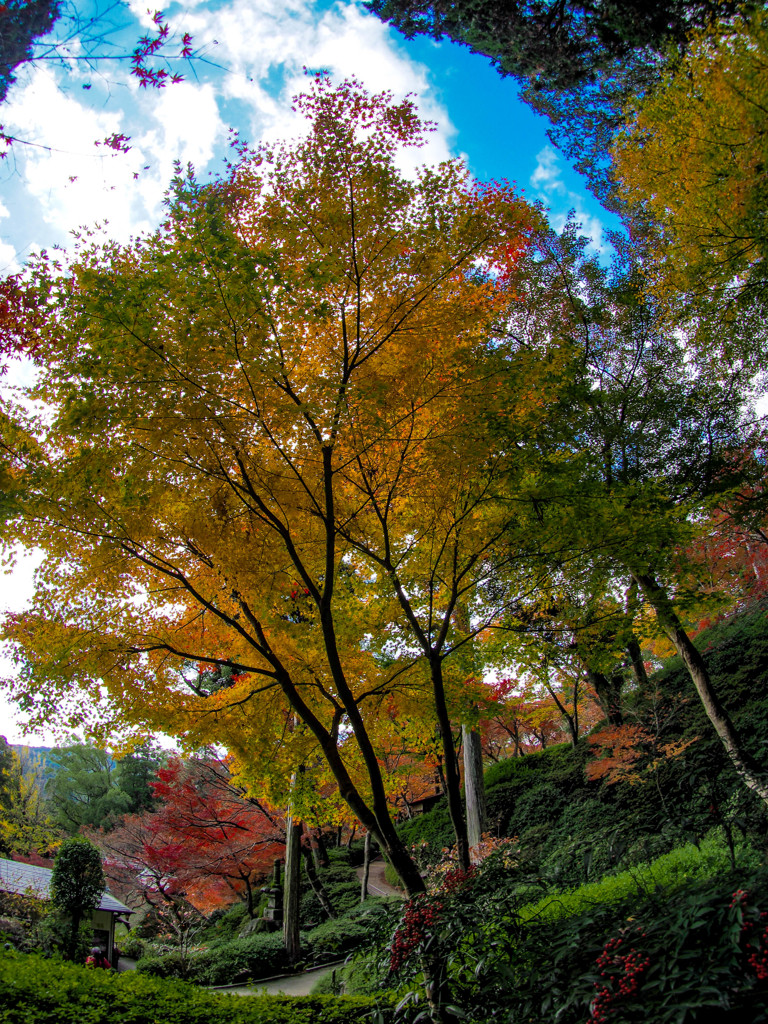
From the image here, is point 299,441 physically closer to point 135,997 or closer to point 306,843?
point 135,997

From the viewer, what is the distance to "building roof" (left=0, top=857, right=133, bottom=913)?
1205 cm

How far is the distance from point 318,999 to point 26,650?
4294 millimetres

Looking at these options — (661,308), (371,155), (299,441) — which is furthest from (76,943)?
(661,308)

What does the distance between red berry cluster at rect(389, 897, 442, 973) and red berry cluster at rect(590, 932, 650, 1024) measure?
3.42ft

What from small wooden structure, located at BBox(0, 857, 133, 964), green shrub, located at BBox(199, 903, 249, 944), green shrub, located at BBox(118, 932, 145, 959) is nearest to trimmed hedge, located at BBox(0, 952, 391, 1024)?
small wooden structure, located at BBox(0, 857, 133, 964)

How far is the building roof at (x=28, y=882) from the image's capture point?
12.1 meters

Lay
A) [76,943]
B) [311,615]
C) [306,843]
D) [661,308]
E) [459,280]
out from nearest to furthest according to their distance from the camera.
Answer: [459,280]
[311,615]
[661,308]
[76,943]
[306,843]

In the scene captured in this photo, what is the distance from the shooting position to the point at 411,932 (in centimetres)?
301

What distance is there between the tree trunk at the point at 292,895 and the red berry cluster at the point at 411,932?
287 inches

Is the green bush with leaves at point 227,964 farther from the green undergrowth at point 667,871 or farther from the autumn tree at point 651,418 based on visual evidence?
the autumn tree at point 651,418

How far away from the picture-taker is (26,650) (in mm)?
4457

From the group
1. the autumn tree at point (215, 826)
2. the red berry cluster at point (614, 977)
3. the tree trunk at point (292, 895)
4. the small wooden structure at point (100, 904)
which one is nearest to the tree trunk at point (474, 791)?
the tree trunk at point (292, 895)

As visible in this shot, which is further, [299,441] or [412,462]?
[412,462]

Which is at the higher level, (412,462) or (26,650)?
(412,462)
